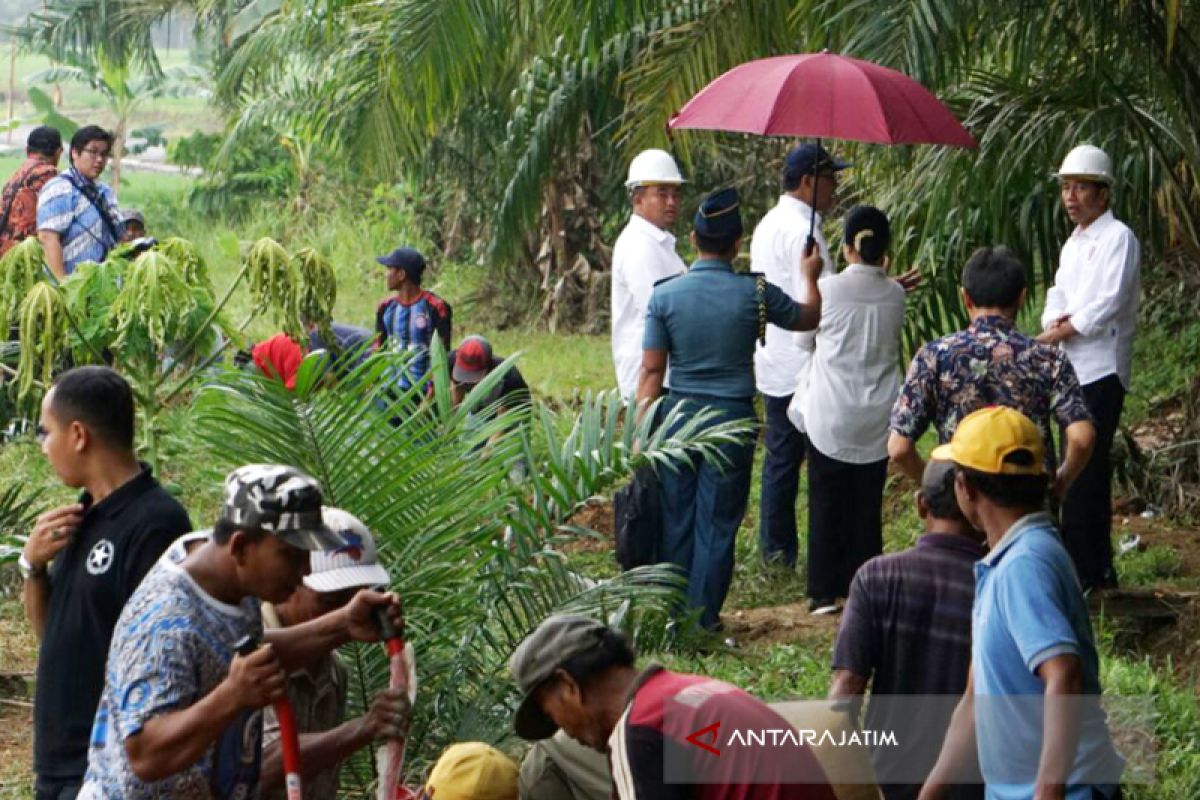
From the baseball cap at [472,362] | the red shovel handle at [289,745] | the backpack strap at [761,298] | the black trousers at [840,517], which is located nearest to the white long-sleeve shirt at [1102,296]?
the black trousers at [840,517]

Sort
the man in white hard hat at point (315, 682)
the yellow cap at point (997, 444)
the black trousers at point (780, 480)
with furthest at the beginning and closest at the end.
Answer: the black trousers at point (780, 480), the yellow cap at point (997, 444), the man in white hard hat at point (315, 682)

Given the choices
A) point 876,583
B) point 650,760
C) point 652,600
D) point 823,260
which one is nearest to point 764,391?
point 823,260

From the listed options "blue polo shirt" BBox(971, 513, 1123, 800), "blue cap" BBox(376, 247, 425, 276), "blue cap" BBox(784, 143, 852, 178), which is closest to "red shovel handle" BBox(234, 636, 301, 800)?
"blue polo shirt" BBox(971, 513, 1123, 800)

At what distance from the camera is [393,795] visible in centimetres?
411

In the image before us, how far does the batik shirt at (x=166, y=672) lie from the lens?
3.59 m

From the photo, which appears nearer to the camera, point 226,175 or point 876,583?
point 876,583

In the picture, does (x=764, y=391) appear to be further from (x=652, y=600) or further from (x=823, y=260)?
(x=652, y=600)

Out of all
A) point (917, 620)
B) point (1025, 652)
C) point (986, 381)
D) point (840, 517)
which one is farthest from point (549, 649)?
point (840, 517)

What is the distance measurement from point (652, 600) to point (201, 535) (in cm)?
260

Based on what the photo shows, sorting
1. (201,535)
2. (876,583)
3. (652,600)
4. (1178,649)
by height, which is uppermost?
(201,535)

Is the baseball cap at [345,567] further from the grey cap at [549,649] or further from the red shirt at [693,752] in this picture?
the red shirt at [693,752]

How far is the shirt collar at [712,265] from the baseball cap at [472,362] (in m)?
1.62

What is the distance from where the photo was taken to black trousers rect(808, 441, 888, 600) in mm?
8156

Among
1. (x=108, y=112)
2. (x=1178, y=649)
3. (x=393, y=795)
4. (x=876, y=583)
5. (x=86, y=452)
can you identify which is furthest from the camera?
(x=108, y=112)
